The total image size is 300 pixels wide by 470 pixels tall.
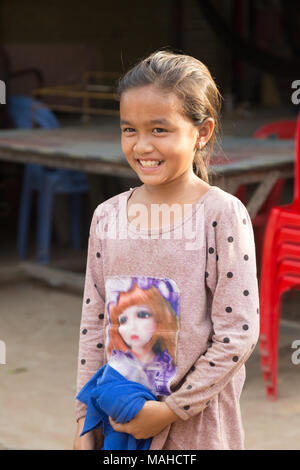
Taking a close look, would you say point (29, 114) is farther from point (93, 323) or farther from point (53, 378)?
point (93, 323)

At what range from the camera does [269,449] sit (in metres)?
2.95

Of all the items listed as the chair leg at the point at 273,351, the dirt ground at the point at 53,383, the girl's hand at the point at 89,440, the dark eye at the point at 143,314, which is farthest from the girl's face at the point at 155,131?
the chair leg at the point at 273,351

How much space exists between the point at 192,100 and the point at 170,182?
0.55 ft

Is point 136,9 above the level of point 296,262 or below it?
above

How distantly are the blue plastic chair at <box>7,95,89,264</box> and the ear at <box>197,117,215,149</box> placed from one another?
388 cm

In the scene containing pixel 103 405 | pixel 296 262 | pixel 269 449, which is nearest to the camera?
pixel 103 405

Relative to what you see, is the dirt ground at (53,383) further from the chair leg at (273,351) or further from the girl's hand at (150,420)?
the girl's hand at (150,420)

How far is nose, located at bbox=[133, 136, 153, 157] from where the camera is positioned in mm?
1564

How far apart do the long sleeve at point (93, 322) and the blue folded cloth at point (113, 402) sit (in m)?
0.06

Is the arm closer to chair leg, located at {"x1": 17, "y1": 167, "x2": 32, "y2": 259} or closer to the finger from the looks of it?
the finger

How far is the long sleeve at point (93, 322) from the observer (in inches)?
67.6

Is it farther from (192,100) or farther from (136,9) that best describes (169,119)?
(136,9)

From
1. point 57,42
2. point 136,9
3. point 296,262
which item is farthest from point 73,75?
point 296,262

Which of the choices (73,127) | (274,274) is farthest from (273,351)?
(73,127)
